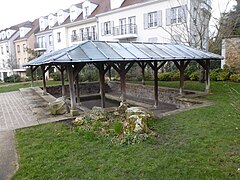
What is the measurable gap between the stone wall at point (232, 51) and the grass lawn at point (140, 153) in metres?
10.5

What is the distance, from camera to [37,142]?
5402mm

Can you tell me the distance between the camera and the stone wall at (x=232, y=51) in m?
15.3

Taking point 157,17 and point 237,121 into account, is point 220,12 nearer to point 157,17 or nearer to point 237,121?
point 157,17

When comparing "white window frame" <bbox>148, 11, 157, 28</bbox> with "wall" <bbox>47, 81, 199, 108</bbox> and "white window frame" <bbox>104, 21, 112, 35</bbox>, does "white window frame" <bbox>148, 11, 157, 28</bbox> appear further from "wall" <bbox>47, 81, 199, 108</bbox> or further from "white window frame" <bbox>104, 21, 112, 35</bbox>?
"wall" <bbox>47, 81, 199, 108</bbox>

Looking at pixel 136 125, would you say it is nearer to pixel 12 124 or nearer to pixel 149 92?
pixel 12 124

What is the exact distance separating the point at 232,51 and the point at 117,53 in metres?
11.4

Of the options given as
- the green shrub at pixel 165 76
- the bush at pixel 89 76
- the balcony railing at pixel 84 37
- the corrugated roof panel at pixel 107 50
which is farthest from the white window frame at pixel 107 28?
the corrugated roof panel at pixel 107 50

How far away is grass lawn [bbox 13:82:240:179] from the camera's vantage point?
12.5ft

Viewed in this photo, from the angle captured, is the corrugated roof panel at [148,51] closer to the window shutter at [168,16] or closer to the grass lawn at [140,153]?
the grass lawn at [140,153]

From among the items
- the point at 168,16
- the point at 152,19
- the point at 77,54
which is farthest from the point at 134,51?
the point at 152,19

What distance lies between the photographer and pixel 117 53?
8.02m

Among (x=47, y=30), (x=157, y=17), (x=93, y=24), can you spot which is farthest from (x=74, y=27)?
(x=157, y=17)

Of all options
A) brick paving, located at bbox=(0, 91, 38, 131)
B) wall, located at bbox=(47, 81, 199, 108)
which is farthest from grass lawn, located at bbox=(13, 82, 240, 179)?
wall, located at bbox=(47, 81, 199, 108)

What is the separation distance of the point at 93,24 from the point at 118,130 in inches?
939
